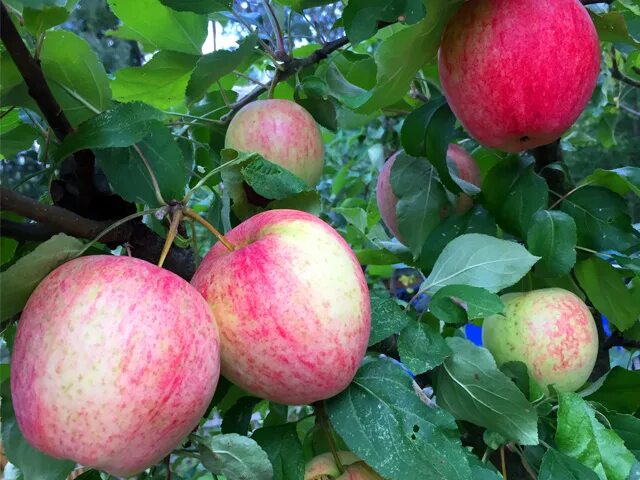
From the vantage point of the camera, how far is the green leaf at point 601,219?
2.67 feet

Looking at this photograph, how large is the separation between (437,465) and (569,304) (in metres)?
0.37

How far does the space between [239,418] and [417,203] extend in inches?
15.7

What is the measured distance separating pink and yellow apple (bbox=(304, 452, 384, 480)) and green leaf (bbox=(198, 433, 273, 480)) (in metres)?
0.06

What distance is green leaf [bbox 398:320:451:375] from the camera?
590mm

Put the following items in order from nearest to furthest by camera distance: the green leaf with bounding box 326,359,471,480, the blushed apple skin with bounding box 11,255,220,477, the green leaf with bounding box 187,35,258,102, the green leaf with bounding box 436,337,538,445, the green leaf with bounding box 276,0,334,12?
the blushed apple skin with bounding box 11,255,220,477, the green leaf with bounding box 326,359,471,480, the green leaf with bounding box 436,337,538,445, the green leaf with bounding box 187,35,258,102, the green leaf with bounding box 276,0,334,12

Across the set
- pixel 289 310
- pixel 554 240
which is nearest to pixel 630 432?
pixel 554 240

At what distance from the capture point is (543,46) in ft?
2.10

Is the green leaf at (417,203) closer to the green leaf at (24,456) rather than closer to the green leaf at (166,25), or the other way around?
the green leaf at (166,25)

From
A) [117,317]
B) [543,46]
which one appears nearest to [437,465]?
[117,317]

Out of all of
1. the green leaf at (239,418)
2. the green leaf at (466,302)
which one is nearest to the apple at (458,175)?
the green leaf at (466,302)

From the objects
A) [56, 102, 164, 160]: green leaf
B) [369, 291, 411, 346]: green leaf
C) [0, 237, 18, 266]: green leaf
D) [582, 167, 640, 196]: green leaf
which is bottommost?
[582, 167, 640, 196]: green leaf

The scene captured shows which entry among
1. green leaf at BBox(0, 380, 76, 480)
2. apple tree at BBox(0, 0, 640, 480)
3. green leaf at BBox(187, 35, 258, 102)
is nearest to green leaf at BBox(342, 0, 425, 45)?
apple tree at BBox(0, 0, 640, 480)

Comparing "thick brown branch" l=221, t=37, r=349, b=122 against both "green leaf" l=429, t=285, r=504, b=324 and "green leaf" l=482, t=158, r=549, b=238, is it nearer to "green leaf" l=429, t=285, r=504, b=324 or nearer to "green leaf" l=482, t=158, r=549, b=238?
"green leaf" l=482, t=158, r=549, b=238

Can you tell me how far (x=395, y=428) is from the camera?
0.54 meters
